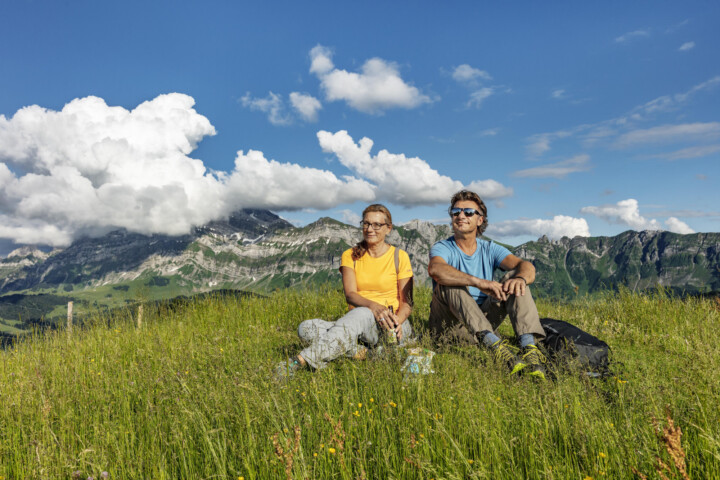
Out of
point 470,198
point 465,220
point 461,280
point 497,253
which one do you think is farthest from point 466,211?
point 461,280

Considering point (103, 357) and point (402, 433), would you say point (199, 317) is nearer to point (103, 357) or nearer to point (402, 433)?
point (103, 357)

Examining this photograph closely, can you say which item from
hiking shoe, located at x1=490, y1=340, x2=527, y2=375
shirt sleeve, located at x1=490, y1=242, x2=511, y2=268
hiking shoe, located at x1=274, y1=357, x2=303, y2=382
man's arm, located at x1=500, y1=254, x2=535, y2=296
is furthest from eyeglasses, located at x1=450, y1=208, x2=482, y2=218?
hiking shoe, located at x1=274, y1=357, x2=303, y2=382

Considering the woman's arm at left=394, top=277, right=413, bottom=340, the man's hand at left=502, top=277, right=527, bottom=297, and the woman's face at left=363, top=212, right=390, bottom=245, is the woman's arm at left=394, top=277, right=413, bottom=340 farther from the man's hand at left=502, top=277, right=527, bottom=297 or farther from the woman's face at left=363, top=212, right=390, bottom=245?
the man's hand at left=502, top=277, right=527, bottom=297

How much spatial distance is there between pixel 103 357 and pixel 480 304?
5.60 metres

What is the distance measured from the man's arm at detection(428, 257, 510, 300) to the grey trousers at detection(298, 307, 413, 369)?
937mm

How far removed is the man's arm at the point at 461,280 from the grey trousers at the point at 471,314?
88 millimetres

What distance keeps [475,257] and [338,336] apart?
2.57 m

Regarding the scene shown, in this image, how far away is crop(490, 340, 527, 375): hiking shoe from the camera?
4.09 m

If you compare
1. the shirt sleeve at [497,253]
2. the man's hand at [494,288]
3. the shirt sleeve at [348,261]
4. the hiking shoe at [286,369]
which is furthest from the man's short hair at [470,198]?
the hiking shoe at [286,369]

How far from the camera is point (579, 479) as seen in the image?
210 centimetres

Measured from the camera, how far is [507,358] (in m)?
4.16

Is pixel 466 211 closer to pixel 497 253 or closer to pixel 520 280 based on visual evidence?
pixel 497 253

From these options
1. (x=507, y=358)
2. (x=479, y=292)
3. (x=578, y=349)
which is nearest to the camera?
(x=507, y=358)

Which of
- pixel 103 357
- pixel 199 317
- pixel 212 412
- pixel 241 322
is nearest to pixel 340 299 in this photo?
pixel 241 322
